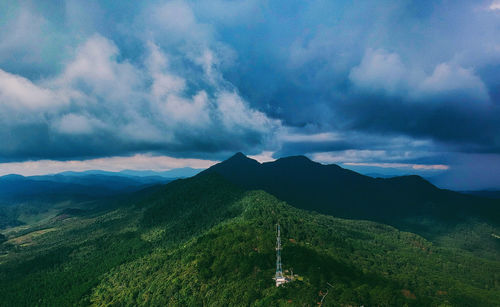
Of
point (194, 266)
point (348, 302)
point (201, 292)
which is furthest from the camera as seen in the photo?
point (194, 266)

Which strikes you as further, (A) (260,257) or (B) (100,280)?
(B) (100,280)

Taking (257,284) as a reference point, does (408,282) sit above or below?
below

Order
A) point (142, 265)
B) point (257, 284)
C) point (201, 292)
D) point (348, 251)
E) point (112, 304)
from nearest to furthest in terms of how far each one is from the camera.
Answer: point (257, 284) → point (201, 292) → point (112, 304) → point (142, 265) → point (348, 251)

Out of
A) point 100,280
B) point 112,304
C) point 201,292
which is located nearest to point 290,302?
point 201,292

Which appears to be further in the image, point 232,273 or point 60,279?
point 60,279

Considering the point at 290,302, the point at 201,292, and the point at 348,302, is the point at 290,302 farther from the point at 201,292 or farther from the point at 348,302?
the point at 201,292

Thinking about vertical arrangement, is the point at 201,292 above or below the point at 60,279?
above

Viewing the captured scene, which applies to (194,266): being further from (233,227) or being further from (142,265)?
(142,265)

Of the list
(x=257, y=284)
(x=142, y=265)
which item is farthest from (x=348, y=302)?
(x=142, y=265)

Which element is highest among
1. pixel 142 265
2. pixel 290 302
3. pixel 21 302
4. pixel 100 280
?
pixel 290 302
